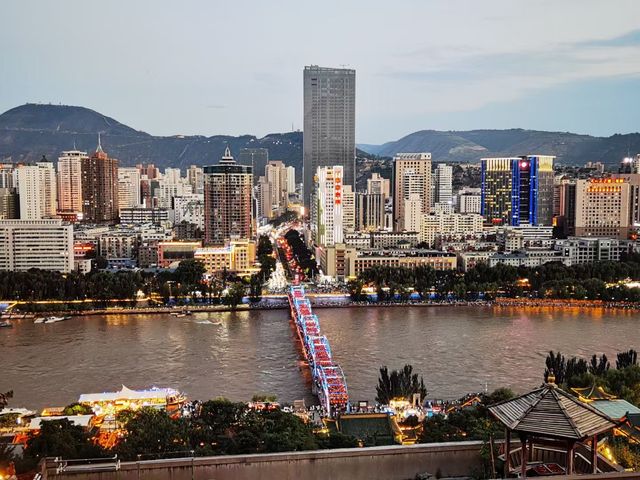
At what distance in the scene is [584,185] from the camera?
73.2ft

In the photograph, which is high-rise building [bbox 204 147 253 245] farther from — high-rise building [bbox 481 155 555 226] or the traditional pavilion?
the traditional pavilion

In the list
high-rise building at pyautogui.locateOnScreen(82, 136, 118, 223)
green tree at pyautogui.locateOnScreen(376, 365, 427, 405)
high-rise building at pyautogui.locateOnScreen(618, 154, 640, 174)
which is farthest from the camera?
high-rise building at pyautogui.locateOnScreen(82, 136, 118, 223)

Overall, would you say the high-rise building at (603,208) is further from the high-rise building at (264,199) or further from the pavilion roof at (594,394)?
the high-rise building at (264,199)

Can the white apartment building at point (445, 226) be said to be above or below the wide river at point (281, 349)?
above

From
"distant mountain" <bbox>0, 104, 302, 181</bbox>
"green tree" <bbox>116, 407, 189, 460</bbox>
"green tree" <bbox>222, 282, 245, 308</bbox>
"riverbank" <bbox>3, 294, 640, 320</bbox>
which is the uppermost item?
"distant mountain" <bbox>0, 104, 302, 181</bbox>

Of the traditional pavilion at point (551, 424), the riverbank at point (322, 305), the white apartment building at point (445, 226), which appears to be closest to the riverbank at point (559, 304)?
the riverbank at point (322, 305)

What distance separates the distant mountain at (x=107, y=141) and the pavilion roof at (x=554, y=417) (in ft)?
193

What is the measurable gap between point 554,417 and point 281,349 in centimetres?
774

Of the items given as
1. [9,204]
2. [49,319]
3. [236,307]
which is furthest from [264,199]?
[49,319]

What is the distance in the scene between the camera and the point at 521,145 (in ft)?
212

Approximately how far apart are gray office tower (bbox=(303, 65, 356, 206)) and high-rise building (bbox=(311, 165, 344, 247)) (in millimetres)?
14533

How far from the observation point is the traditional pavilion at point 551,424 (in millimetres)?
1892

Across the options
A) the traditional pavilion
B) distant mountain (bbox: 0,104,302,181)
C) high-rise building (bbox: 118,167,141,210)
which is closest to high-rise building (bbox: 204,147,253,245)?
high-rise building (bbox: 118,167,141,210)

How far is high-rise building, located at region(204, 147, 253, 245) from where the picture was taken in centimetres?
2008
